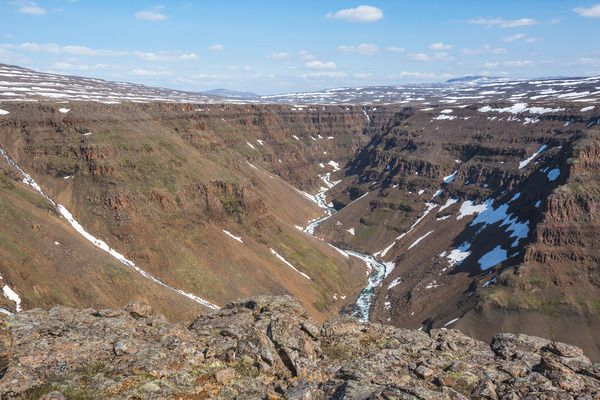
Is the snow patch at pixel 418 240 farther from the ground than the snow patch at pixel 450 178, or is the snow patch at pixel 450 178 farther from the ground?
the snow patch at pixel 450 178

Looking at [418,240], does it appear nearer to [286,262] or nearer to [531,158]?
[286,262]

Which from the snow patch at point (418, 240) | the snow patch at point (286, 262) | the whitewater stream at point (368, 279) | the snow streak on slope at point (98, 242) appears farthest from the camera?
the snow patch at point (418, 240)

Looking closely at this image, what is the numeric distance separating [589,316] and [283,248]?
2955 inches

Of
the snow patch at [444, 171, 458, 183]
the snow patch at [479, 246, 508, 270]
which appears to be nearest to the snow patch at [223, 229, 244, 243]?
the snow patch at [479, 246, 508, 270]

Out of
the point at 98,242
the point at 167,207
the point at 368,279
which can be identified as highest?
the point at 167,207

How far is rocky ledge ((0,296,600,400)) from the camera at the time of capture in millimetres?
21891

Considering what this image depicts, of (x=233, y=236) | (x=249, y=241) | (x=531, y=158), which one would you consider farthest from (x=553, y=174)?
(x=233, y=236)

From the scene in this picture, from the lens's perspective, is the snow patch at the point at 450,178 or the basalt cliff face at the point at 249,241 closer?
the basalt cliff face at the point at 249,241

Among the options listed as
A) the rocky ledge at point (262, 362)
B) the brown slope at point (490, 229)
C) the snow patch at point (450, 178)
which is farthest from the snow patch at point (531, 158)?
the rocky ledge at point (262, 362)

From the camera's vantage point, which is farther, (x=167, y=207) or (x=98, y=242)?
(x=167, y=207)

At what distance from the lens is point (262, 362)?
24.5 metres

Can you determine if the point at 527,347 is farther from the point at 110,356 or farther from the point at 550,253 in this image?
the point at 550,253

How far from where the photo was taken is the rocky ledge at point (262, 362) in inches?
862

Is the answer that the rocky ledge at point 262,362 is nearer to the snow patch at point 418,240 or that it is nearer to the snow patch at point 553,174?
the snow patch at point 553,174
